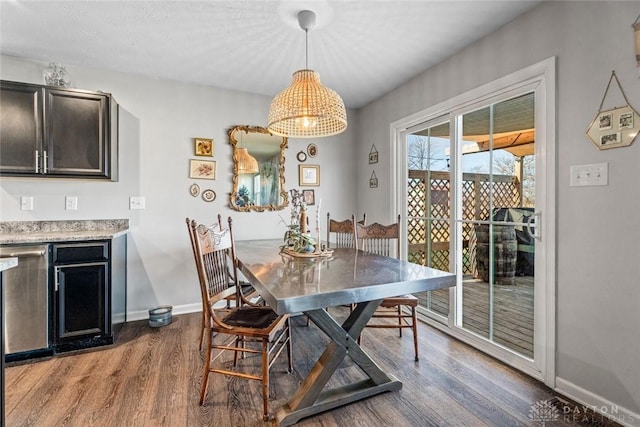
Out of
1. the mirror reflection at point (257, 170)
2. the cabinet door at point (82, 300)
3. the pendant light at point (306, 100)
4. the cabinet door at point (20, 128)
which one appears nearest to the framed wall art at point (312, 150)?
the mirror reflection at point (257, 170)

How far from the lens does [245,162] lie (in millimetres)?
3539

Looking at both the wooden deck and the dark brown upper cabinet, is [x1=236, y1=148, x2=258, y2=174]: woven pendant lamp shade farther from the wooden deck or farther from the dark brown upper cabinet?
the wooden deck

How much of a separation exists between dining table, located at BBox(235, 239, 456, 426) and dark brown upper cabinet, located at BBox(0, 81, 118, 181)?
1.75 metres

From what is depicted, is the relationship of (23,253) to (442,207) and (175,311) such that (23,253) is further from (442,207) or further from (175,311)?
(442,207)

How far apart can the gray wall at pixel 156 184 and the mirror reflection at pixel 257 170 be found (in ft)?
0.30

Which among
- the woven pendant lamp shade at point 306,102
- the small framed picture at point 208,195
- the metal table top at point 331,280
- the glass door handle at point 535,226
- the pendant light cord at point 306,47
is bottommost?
the metal table top at point 331,280

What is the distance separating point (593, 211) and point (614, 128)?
0.44 meters

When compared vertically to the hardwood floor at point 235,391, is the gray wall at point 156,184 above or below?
above

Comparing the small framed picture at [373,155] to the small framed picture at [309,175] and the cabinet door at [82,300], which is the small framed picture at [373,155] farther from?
the cabinet door at [82,300]

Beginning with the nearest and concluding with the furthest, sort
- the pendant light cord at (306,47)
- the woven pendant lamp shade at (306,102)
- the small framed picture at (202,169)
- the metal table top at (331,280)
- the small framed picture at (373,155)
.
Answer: the metal table top at (331,280), the woven pendant lamp shade at (306,102), the pendant light cord at (306,47), the small framed picture at (202,169), the small framed picture at (373,155)

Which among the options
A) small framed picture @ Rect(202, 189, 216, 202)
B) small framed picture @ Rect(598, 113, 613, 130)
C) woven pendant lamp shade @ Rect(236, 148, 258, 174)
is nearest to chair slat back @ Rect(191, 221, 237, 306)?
small framed picture @ Rect(202, 189, 216, 202)

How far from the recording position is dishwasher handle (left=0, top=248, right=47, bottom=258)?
2.24 meters

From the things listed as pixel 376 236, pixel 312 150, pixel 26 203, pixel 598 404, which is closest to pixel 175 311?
pixel 26 203

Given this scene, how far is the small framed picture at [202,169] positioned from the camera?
3.34 m
